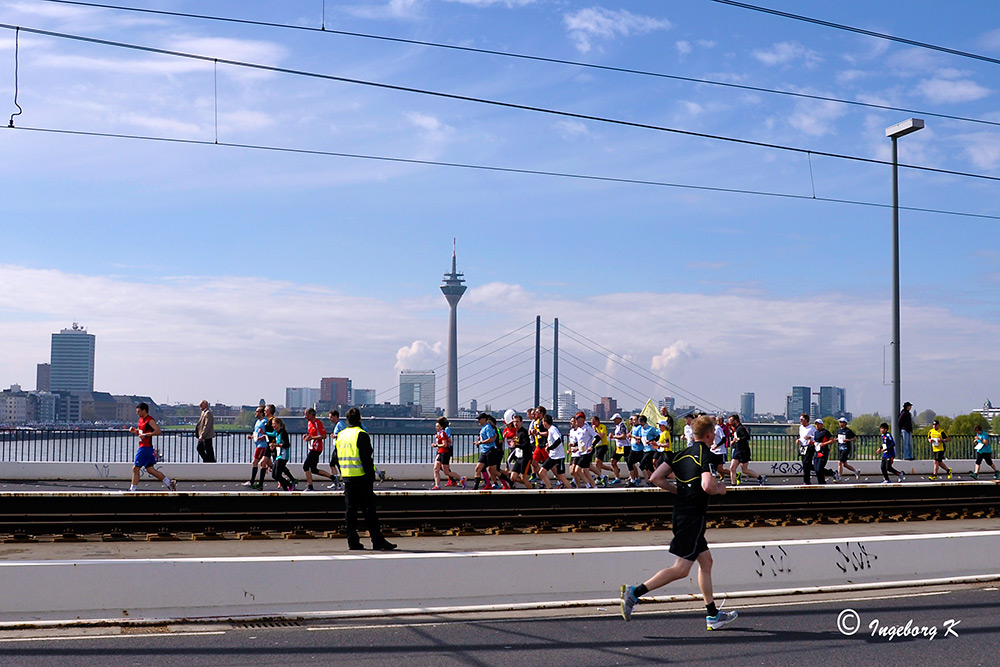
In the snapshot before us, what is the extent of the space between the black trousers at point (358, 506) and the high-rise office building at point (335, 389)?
538 feet

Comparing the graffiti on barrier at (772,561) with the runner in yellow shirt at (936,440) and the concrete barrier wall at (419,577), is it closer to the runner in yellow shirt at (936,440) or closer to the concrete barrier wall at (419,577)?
the concrete barrier wall at (419,577)

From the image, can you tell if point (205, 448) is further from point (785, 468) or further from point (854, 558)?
point (785, 468)

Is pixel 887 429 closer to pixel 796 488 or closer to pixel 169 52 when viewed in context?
pixel 796 488

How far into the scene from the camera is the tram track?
12445 mm

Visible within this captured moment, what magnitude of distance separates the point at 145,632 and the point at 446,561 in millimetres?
2608

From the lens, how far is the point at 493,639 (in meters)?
7.20

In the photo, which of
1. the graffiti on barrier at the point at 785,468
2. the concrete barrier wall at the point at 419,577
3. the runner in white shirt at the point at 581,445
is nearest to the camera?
the concrete barrier wall at the point at 419,577

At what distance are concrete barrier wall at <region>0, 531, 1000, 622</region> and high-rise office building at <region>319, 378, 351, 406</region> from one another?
165m

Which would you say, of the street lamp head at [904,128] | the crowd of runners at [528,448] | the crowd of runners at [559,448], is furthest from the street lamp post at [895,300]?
the crowd of runners at [559,448]

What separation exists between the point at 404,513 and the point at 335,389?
560 feet

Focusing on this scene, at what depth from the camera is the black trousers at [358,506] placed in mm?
10219

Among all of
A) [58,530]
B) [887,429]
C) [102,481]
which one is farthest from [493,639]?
[887,429]

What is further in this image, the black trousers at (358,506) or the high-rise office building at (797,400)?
the high-rise office building at (797,400)

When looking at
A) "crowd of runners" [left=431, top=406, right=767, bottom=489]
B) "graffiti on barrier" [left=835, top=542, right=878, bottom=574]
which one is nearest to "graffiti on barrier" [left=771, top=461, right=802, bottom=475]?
"crowd of runners" [left=431, top=406, right=767, bottom=489]
